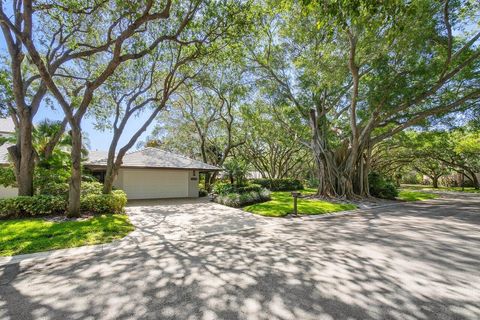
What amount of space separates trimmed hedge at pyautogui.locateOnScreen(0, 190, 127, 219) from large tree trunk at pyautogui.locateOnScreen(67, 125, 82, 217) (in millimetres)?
910

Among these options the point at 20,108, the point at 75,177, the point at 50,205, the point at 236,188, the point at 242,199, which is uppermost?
the point at 20,108

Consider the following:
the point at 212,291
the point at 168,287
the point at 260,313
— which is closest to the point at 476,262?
the point at 260,313

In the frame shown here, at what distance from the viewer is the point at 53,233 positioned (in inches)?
247

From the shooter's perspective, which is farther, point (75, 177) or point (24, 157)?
point (24, 157)

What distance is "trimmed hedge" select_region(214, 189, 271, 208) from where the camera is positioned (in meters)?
12.4

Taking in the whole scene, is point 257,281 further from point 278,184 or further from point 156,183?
point 278,184

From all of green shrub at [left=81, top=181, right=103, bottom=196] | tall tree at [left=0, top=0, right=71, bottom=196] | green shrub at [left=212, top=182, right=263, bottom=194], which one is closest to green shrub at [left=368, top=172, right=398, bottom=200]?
green shrub at [left=212, top=182, right=263, bottom=194]

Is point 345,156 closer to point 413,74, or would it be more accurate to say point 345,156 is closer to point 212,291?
point 413,74

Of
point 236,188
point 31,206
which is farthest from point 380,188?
point 31,206

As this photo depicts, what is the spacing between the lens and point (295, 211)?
32.0 ft

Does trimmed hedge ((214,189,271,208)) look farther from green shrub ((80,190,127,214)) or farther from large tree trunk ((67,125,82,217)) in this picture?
large tree trunk ((67,125,82,217))

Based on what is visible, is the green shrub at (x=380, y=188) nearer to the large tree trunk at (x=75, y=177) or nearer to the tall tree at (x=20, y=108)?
the large tree trunk at (x=75, y=177)

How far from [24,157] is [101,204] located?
3.42m

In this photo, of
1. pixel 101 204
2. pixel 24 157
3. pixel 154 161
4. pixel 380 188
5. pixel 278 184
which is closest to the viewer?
pixel 24 157
